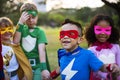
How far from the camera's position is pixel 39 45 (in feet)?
17.5

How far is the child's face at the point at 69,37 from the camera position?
4.39 m

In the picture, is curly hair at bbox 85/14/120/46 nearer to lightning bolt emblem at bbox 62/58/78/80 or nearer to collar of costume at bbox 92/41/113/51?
collar of costume at bbox 92/41/113/51

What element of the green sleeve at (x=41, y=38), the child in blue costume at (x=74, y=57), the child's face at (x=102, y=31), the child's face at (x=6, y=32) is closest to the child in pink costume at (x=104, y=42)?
the child's face at (x=102, y=31)

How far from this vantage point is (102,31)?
16.0 feet

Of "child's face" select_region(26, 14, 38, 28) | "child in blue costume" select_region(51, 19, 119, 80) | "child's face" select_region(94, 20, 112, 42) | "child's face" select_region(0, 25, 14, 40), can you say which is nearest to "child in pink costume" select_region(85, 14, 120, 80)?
"child's face" select_region(94, 20, 112, 42)

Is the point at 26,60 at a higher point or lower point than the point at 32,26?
lower

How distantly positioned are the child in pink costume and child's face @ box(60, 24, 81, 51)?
54 centimetres

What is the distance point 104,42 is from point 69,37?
676mm

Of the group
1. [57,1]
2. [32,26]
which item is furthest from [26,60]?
[57,1]

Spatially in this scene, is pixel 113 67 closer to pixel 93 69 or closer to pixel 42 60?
pixel 93 69

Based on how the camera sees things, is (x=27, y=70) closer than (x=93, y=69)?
No

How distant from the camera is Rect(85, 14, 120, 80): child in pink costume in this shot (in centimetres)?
485

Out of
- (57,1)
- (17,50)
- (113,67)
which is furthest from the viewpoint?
(57,1)

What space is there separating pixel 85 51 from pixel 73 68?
23 cm
